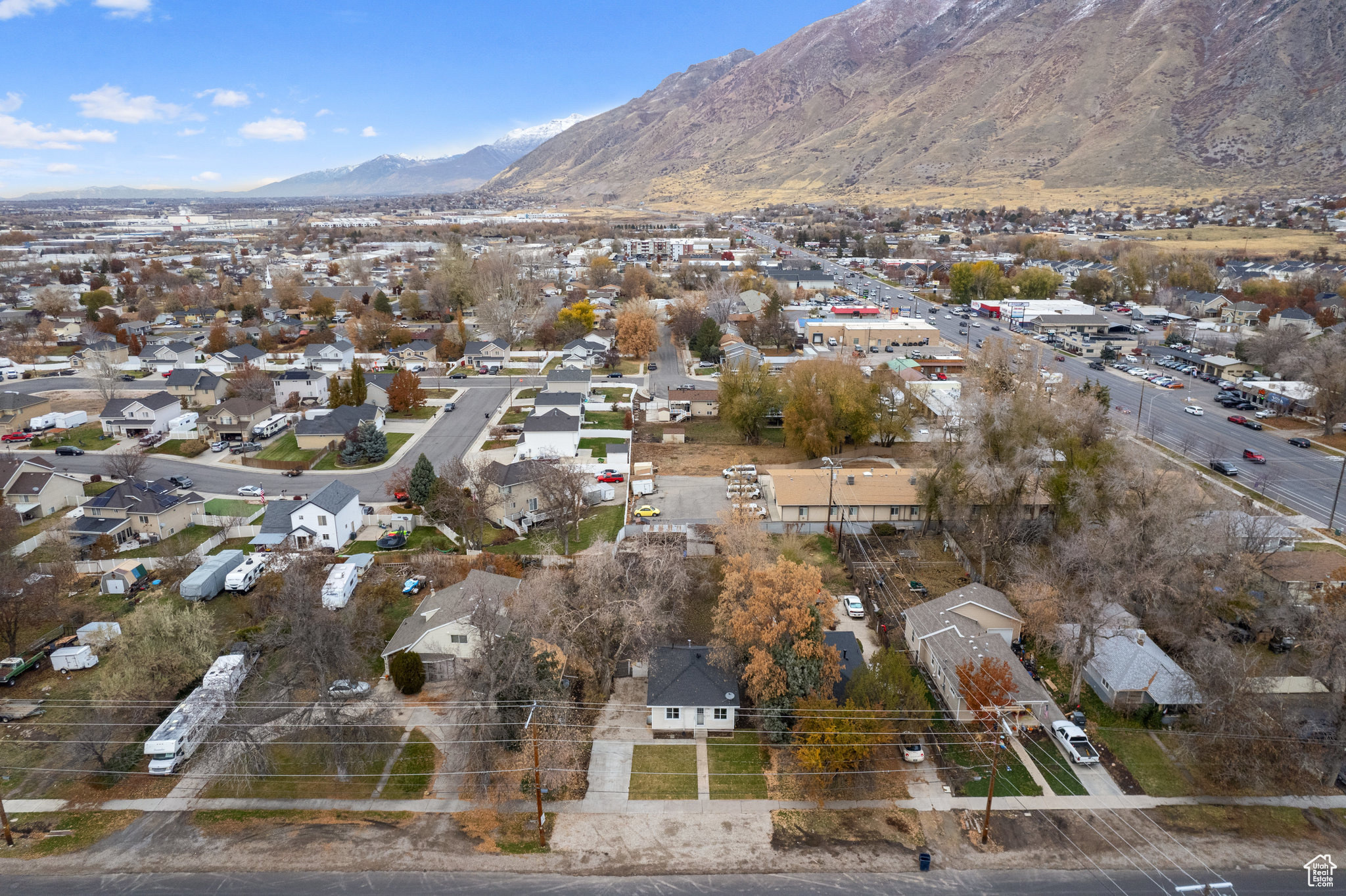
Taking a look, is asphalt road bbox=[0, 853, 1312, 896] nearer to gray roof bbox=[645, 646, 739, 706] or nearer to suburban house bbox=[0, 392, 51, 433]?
gray roof bbox=[645, 646, 739, 706]

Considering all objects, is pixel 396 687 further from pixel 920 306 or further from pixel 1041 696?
pixel 920 306

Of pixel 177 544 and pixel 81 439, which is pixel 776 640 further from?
pixel 81 439

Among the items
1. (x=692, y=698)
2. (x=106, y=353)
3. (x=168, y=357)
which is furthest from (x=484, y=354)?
(x=692, y=698)

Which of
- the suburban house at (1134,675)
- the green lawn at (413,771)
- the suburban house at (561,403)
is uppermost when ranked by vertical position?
the suburban house at (561,403)

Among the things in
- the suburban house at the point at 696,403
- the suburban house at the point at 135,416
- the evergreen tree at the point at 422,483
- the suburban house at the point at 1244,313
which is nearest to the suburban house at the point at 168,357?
the suburban house at the point at 135,416

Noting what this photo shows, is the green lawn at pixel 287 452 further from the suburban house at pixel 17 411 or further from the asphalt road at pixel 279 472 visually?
the suburban house at pixel 17 411
